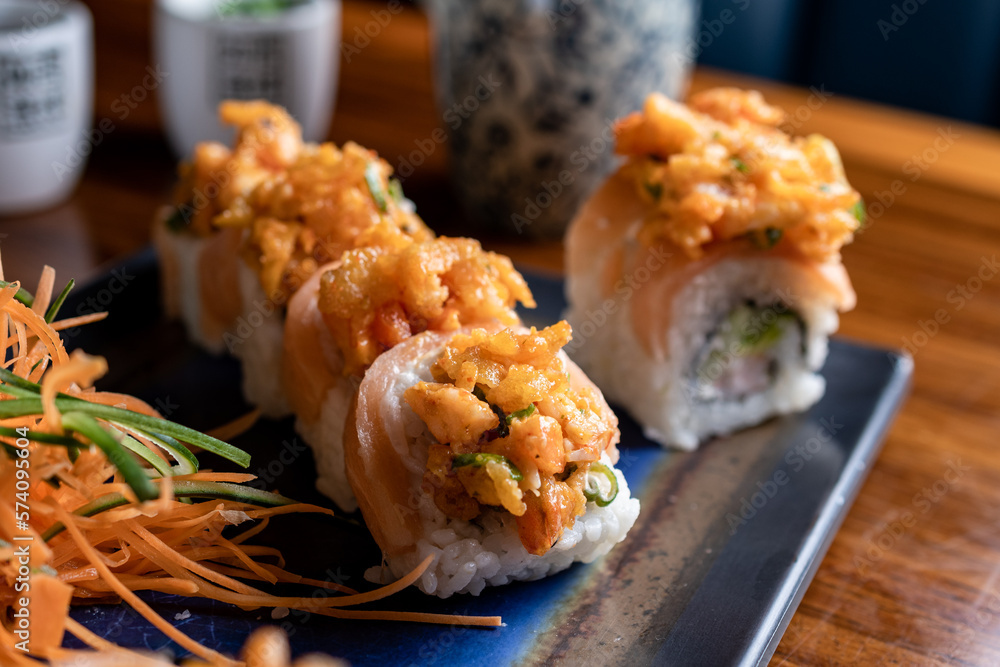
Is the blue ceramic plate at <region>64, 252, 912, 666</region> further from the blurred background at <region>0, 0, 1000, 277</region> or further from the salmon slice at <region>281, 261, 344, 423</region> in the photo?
the blurred background at <region>0, 0, 1000, 277</region>

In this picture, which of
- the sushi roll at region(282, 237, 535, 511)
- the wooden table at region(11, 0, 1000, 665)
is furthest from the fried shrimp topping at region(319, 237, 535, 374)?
the wooden table at region(11, 0, 1000, 665)

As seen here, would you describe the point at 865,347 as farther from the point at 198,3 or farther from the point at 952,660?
the point at 198,3

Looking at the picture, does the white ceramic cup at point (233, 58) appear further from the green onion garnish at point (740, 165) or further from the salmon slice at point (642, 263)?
the green onion garnish at point (740, 165)

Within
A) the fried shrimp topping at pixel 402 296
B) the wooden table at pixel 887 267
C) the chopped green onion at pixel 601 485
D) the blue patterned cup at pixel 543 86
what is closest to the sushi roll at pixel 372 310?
the fried shrimp topping at pixel 402 296

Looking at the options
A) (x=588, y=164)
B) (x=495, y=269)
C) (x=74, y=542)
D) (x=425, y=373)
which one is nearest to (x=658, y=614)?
(x=425, y=373)

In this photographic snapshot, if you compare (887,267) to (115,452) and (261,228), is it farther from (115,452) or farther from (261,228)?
(115,452)

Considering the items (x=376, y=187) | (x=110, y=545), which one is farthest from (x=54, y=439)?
(x=376, y=187)
